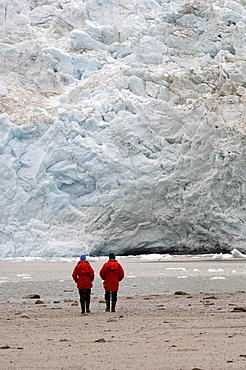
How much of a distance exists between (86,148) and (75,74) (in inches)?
295

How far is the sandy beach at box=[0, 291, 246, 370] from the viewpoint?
3121 millimetres

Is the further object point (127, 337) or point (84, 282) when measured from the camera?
point (84, 282)

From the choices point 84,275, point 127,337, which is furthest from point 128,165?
point 127,337

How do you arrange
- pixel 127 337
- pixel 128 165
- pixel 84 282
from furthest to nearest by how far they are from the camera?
pixel 128 165, pixel 84 282, pixel 127 337

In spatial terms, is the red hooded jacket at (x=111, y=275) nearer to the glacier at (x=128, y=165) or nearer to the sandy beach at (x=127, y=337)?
the sandy beach at (x=127, y=337)

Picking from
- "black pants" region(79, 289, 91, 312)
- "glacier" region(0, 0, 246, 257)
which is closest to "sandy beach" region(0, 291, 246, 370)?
"black pants" region(79, 289, 91, 312)

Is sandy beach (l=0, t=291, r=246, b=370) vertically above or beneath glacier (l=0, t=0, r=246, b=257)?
beneath

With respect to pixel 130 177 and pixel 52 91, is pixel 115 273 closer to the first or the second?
Result: pixel 130 177

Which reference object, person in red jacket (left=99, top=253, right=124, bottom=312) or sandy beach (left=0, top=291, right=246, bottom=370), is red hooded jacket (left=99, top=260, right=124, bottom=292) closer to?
person in red jacket (left=99, top=253, right=124, bottom=312)

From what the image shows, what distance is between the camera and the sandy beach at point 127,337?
3.12 metres

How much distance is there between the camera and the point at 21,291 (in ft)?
30.4

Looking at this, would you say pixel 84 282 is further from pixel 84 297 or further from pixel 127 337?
pixel 127 337

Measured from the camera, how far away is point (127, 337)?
4.07 meters

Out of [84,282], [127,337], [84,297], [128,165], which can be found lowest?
[127,337]
